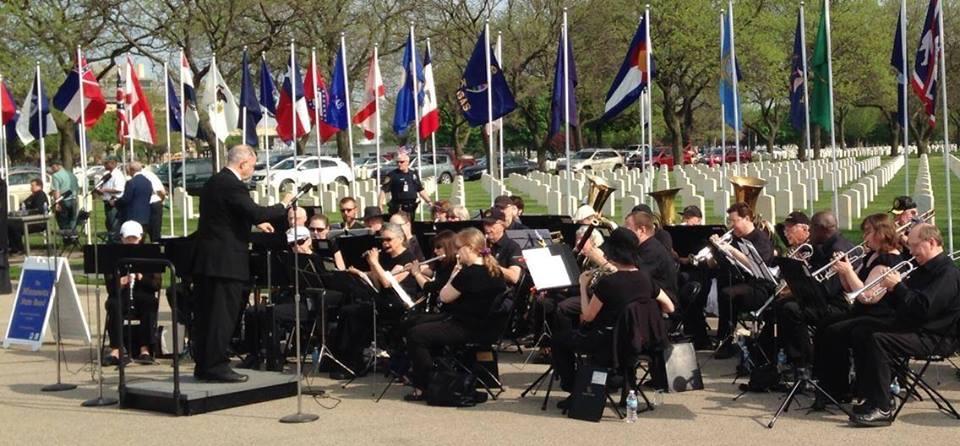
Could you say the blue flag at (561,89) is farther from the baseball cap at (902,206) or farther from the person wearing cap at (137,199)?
the baseball cap at (902,206)

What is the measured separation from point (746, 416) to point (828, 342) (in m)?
0.83

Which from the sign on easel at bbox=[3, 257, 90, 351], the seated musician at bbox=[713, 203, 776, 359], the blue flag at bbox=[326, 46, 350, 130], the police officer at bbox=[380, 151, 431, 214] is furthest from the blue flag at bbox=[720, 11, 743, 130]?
the sign on easel at bbox=[3, 257, 90, 351]

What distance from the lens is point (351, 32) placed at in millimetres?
48156

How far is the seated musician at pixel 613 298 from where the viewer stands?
928 centimetres

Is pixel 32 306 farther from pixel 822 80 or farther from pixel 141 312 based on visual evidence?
pixel 822 80

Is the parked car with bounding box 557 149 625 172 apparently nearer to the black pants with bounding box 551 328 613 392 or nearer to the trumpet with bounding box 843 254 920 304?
the black pants with bounding box 551 328 613 392

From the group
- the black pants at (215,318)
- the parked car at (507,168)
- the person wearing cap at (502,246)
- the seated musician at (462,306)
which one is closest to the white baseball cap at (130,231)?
the black pants at (215,318)

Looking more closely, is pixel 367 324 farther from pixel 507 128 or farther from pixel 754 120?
pixel 754 120

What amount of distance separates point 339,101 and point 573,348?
15.9 m

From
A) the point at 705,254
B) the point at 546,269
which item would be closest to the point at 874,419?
the point at 546,269

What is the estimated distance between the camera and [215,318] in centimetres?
1013

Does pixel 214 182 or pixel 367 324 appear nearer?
pixel 214 182

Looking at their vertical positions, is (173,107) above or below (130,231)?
above

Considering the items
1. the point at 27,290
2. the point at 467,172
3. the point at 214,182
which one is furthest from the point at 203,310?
the point at 467,172
